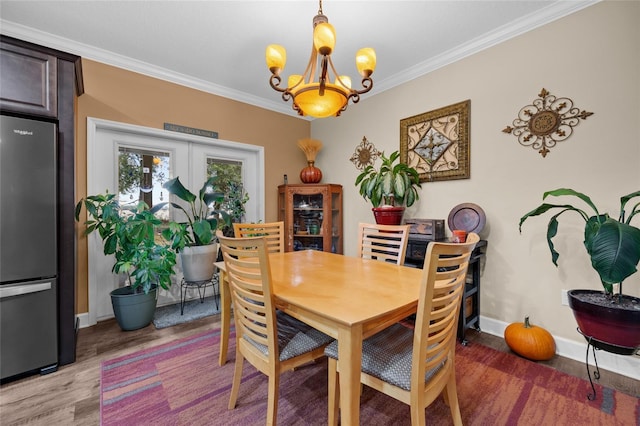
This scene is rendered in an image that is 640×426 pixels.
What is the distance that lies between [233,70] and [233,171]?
122 centimetres

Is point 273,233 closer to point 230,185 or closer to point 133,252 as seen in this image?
point 133,252

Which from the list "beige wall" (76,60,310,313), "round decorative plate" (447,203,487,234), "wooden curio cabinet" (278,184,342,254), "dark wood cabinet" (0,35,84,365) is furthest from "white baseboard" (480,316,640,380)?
"dark wood cabinet" (0,35,84,365)

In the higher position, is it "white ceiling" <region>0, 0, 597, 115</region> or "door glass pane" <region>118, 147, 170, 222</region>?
"white ceiling" <region>0, 0, 597, 115</region>

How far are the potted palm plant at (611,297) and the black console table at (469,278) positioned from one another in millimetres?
697

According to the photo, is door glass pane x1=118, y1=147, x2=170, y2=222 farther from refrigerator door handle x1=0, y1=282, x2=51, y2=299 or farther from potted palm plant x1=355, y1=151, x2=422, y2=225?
potted palm plant x1=355, y1=151, x2=422, y2=225

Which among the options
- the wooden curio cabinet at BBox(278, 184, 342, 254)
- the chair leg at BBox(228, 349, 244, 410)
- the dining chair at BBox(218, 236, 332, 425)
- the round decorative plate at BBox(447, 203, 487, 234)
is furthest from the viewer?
the wooden curio cabinet at BBox(278, 184, 342, 254)

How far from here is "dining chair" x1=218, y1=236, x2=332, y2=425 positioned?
1242 millimetres

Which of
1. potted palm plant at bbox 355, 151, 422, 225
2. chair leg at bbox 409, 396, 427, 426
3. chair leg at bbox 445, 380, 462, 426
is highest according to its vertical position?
potted palm plant at bbox 355, 151, 422, 225

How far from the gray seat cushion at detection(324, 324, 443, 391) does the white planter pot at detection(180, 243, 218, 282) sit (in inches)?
82.3

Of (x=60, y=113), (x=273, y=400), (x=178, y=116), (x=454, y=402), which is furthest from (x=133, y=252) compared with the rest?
(x=454, y=402)

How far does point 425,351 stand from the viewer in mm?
1067

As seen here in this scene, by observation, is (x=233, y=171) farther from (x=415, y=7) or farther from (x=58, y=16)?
(x=415, y=7)

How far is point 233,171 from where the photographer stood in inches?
143

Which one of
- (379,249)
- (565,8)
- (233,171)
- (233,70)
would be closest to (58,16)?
(233,70)
